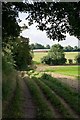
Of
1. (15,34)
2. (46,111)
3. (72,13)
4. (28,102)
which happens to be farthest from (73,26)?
(28,102)

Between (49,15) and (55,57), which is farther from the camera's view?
(55,57)

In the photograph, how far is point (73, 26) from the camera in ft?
45.2

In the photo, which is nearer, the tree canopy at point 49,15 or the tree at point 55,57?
the tree canopy at point 49,15

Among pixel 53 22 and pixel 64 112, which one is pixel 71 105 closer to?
pixel 64 112

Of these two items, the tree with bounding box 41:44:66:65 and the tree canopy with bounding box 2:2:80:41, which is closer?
the tree canopy with bounding box 2:2:80:41

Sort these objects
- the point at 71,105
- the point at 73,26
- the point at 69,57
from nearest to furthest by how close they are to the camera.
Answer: the point at 73,26 < the point at 71,105 < the point at 69,57

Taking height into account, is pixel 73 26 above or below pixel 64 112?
above

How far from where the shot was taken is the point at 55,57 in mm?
93438

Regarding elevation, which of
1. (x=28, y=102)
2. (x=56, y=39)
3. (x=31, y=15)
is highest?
(x=31, y=15)

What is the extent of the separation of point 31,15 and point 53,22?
3.45 feet

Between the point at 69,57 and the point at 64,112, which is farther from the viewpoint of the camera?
the point at 69,57

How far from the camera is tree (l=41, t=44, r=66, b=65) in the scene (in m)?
92.4

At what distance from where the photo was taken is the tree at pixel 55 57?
3639 inches

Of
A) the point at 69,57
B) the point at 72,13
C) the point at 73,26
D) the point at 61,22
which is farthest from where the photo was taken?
the point at 69,57
